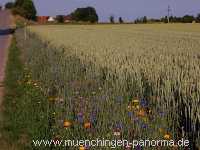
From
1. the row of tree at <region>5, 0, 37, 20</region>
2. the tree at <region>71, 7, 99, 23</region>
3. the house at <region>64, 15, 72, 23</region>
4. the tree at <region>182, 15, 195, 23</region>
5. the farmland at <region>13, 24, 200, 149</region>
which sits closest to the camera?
the farmland at <region>13, 24, 200, 149</region>

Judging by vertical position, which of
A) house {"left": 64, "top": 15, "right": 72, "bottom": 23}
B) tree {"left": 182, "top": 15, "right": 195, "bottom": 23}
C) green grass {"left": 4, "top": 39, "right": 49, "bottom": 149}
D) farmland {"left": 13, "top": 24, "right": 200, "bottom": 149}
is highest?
farmland {"left": 13, "top": 24, "right": 200, "bottom": 149}

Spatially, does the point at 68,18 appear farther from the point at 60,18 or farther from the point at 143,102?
the point at 143,102

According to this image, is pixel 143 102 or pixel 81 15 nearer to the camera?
pixel 143 102

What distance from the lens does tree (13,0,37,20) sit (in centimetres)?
9625

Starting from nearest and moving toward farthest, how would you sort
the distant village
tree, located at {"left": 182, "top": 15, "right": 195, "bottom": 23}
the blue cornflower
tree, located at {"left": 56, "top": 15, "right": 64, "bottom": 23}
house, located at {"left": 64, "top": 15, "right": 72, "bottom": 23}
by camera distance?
the blue cornflower, tree, located at {"left": 182, "top": 15, "right": 195, "bottom": 23}, tree, located at {"left": 56, "top": 15, "right": 64, "bottom": 23}, the distant village, house, located at {"left": 64, "top": 15, "right": 72, "bottom": 23}

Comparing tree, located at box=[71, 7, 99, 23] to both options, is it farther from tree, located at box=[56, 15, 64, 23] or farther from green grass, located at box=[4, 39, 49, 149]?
green grass, located at box=[4, 39, 49, 149]

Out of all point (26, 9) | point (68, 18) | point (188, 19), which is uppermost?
point (26, 9)

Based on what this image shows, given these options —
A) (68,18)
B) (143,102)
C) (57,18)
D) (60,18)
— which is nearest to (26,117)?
(143,102)

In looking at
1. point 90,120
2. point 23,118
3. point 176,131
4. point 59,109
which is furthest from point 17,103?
point 176,131

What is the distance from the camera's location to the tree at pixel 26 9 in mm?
96250

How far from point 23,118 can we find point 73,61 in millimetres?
2965

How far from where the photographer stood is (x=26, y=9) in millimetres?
100688

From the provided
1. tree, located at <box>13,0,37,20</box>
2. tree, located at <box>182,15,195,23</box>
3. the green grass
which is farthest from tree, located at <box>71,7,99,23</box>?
the green grass

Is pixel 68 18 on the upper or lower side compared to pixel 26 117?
lower
